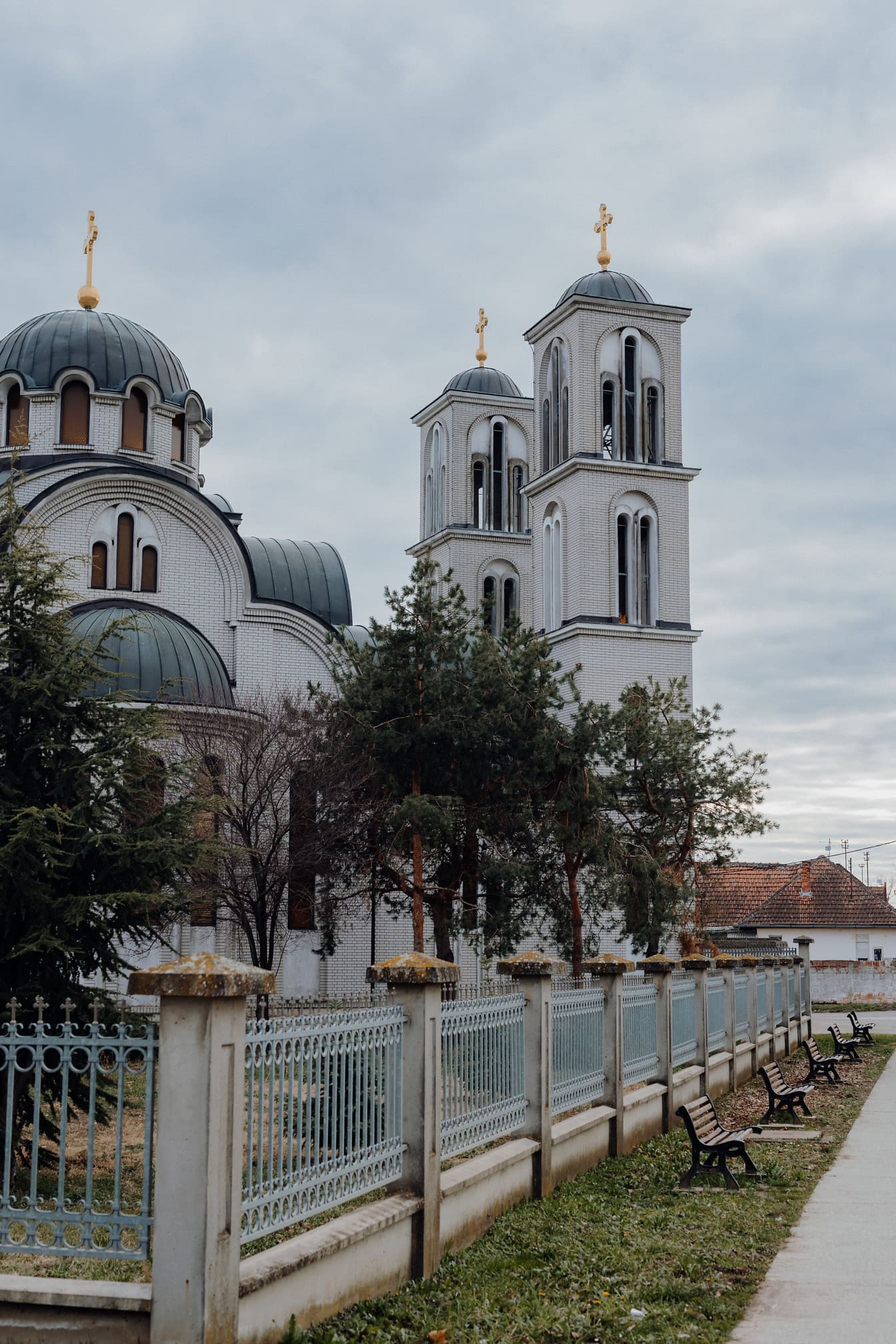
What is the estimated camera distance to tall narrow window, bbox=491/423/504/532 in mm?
50531

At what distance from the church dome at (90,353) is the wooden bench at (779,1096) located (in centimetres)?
2212

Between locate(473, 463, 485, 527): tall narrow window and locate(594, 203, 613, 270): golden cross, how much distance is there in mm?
9809

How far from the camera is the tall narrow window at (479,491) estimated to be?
166 ft

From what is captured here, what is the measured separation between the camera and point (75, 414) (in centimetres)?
3234

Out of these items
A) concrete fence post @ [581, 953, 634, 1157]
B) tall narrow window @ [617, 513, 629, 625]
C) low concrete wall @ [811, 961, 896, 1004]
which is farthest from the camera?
low concrete wall @ [811, 961, 896, 1004]

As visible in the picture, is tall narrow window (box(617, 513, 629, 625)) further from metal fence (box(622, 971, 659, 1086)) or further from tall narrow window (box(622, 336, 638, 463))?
metal fence (box(622, 971, 659, 1086))

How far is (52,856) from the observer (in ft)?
36.0

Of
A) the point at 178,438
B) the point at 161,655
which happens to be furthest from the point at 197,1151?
the point at 178,438

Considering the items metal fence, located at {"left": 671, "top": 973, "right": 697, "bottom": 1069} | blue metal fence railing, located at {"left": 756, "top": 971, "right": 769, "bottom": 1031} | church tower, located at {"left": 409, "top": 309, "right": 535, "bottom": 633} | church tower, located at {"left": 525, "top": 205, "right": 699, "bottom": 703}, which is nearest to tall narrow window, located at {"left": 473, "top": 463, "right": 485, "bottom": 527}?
church tower, located at {"left": 409, "top": 309, "right": 535, "bottom": 633}

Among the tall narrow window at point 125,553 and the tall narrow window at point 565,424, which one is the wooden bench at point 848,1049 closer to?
the tall narrow window at point 125,553

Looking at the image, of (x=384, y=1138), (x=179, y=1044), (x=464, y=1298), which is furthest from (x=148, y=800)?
(x=179, y=1044)

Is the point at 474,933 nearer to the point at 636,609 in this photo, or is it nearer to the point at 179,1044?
the point at 636,609

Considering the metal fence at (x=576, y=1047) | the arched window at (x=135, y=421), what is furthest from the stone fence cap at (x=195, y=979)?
the arched window at (x=135, y=421)

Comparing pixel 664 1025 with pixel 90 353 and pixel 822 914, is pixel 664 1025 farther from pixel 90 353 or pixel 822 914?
pixel 822 914
